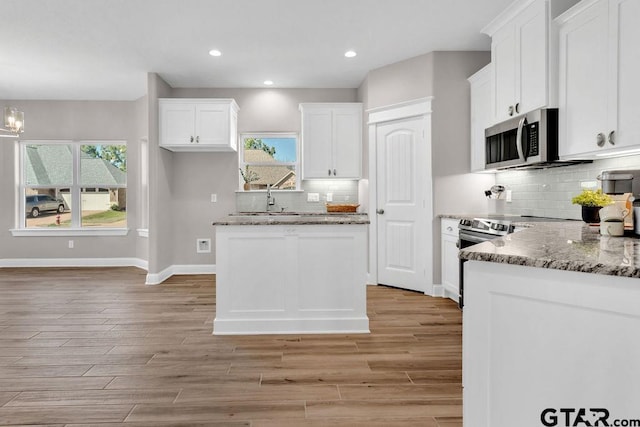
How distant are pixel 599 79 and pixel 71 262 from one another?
7395 mm

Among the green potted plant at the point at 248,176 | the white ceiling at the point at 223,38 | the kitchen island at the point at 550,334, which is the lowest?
the kitchen island at the point at 550,334

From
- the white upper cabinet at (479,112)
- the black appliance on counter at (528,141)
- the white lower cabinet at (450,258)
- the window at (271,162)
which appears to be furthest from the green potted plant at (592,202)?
the window at (271,162)

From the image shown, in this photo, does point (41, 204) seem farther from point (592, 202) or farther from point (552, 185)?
point (592, 202)

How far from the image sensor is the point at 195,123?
219 inches

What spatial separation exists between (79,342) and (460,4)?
13.9ft

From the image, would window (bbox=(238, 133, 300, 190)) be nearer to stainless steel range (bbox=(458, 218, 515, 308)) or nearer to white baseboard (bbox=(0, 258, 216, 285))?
white baseboard (bbox=(0, 258, 216, 285))

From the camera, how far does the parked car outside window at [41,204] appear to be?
22.4ft

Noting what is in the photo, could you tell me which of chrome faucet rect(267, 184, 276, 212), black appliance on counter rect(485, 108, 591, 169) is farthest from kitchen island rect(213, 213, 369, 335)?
chrome faucet rect(267, 184, 276, 212)

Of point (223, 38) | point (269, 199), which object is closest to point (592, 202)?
point (223, 38)

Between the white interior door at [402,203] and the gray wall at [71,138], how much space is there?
4.07 m

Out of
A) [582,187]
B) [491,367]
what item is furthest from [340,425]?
[582,187]

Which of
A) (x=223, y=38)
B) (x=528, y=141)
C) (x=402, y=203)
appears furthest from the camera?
(x=402, y=203)

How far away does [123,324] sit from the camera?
12.0 feet

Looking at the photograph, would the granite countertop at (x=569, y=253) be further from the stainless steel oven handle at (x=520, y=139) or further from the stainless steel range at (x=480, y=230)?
the stainless steel oven handle at (x=520, y=139)
